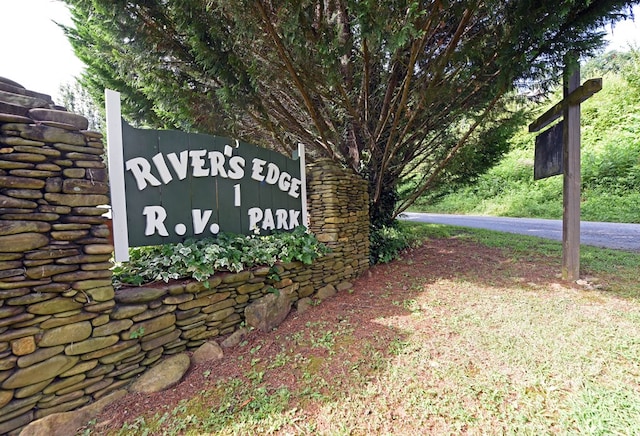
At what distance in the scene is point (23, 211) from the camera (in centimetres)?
169

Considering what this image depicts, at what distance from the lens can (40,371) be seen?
5.46ft

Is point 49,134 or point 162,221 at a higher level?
point 49,134

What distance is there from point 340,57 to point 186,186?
279 cm

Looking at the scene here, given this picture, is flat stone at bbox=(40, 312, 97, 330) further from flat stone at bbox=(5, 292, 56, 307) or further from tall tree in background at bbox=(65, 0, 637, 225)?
tall tree in background at bbox=(65, 0, 637, 225)

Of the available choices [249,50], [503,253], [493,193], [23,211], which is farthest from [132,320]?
[493,193]

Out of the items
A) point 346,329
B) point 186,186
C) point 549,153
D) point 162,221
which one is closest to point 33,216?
point 162,221

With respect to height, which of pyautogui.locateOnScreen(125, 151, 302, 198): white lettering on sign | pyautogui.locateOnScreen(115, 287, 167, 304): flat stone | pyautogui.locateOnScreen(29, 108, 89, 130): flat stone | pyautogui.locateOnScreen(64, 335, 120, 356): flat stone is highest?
pyautogui.locateOnScreen(29, 108, 89, 130): flat stone

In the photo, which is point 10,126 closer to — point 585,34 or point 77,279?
point 77,279

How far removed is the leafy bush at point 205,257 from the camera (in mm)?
2361

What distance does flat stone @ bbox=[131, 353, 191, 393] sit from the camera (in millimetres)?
2002

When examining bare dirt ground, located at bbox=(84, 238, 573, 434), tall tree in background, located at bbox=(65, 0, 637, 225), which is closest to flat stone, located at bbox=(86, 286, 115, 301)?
bare dirt ground, located at bbox=(84, 238, 573, 434)

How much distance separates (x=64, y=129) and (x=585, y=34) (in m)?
5.34

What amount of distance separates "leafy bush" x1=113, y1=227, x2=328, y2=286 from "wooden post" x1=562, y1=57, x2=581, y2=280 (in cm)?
354

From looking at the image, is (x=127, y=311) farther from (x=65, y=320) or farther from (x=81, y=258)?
(x=81, y=258)
